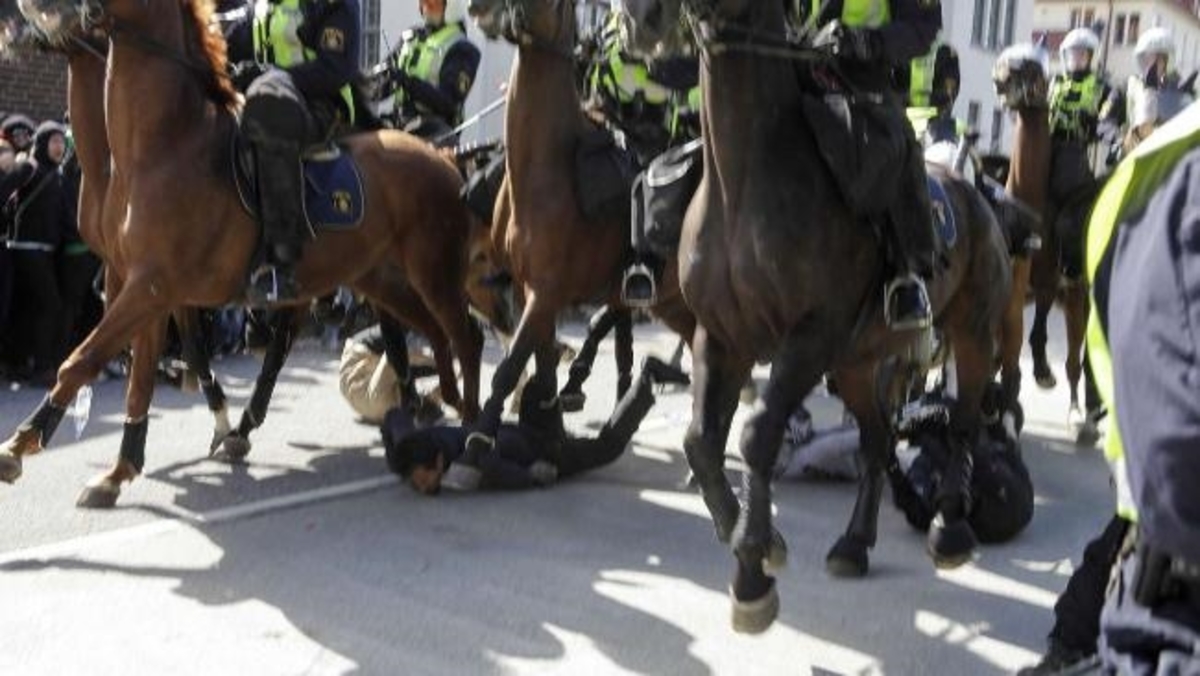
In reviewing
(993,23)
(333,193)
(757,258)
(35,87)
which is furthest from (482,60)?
(993,23)

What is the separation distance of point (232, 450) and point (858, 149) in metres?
4.51

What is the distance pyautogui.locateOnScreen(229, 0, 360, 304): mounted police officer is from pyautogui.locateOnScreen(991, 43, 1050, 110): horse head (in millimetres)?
4011

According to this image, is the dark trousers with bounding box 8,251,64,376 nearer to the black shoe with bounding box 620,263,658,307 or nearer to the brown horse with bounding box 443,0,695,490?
the brown horse with bounding box 443,0,695,490

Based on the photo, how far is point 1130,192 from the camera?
5.98 ft

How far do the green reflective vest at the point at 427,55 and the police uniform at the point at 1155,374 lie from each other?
7835mm

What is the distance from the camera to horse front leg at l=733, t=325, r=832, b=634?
430 centimetres

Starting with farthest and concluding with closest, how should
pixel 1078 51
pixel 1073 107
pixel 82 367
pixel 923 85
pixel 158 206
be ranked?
pixel 1078 51 < pixel 1073 107 < pixel 923 85 < pixel 158 206 < pixel 82 367

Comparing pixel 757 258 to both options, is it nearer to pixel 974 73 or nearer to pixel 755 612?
pixel 755 612

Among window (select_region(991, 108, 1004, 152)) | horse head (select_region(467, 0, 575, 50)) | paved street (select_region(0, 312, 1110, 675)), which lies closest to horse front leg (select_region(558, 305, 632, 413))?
paved street (select_region(0, 312, 1110, 675))

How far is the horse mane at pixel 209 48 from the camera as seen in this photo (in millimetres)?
6582

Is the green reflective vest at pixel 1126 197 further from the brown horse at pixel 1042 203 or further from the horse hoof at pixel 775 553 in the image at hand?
the brown horse at pixel 1042 203

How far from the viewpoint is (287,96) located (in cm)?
652

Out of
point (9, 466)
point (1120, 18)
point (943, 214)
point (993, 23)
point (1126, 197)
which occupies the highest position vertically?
point (1126, 197)

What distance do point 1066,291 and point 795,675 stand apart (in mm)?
5818
